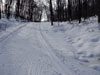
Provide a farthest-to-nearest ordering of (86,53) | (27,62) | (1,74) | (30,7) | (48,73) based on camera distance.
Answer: (30,7) → (86,53) → (27,62) → (48,73) → (1,74)

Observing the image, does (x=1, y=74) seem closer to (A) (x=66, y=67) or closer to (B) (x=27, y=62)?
(B) (x=27, y=62)

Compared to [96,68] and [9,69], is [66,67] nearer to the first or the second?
[96,68]

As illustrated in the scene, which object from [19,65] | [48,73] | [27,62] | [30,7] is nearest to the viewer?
[48,73]

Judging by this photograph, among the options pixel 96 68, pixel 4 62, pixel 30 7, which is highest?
pixel 30 7

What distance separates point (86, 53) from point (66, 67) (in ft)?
6.74

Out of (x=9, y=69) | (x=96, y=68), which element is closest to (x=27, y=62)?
(x=9, y=69)

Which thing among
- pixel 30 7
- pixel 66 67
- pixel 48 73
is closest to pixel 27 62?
pixel 48 73

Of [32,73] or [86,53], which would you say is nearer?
[32,73]

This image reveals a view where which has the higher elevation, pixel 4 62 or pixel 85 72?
pixel 4 62

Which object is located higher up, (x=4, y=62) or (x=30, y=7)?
(x=30, y=7)

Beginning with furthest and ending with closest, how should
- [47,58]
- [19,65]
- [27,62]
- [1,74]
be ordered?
[47,58] < [27,62] < [19,65] < [1,74]

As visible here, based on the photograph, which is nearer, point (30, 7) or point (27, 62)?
point (27, 62)

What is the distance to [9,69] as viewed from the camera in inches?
160

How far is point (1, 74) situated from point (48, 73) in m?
1.54
